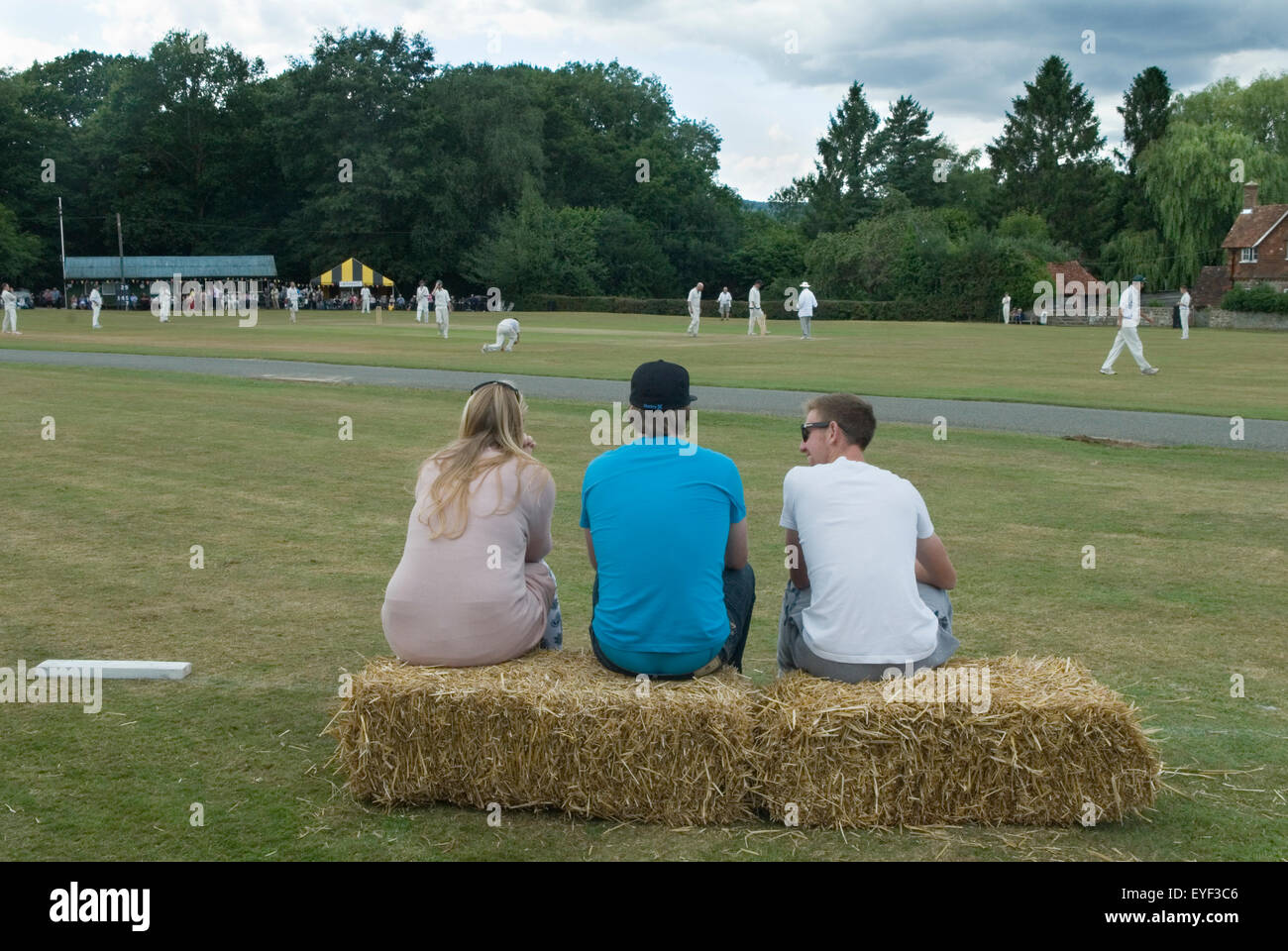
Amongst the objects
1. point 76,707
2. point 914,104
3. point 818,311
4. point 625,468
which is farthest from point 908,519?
point 914,104

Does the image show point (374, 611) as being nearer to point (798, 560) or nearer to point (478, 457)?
point (478, 457)

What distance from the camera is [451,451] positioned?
19.0ft

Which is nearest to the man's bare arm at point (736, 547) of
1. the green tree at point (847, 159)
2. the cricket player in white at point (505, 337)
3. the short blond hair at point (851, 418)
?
the short blond hair at point (851, 418)

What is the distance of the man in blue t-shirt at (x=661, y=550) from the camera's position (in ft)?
17.6

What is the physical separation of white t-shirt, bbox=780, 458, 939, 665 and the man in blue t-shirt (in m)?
0.38

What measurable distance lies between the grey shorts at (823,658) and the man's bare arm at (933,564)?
0.09 m

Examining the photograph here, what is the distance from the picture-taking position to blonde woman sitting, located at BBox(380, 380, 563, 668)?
5461 mm

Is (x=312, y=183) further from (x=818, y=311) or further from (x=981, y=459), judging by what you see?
(x=981, y=459)

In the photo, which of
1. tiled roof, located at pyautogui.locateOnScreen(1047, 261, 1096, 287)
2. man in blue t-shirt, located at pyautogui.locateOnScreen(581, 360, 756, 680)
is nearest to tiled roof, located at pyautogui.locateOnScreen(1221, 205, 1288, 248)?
tiled roof, located at pyautogui.locateOnScreen(1047, 261, 1096, 287)

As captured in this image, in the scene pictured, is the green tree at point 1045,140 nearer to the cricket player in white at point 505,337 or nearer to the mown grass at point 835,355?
the mown grass at point 835,355

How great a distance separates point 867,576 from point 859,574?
3 centimetres

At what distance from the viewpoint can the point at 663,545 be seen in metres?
5.36

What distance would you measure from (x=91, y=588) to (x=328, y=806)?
470 centimetres

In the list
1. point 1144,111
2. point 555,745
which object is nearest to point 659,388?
point 555,745
